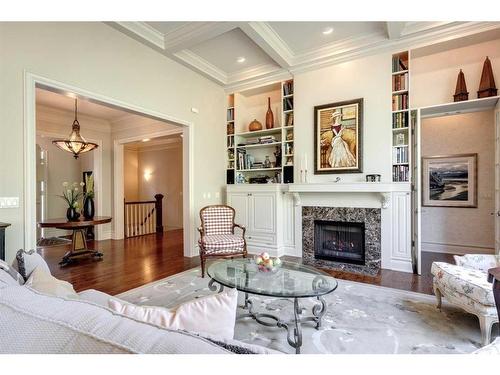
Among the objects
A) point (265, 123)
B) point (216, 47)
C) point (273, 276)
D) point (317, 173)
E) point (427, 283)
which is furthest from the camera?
point (265, 123)

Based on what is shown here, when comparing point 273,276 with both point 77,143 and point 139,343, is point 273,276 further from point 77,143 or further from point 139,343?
point 77,143

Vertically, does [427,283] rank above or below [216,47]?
below

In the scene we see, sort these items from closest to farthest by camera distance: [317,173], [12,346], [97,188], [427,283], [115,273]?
[12,346] → [427,283] → [115,273] → [317,173] → [97,188]

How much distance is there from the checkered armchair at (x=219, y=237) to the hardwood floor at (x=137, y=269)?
579 mm

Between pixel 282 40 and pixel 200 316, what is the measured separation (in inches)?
155

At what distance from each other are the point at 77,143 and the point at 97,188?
1.65m

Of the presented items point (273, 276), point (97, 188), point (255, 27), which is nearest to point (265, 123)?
point (255, 27)

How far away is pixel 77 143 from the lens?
15.2ft

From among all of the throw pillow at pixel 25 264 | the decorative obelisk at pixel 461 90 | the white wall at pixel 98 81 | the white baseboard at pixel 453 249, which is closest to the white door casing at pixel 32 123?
the white wall at pixel 98 81

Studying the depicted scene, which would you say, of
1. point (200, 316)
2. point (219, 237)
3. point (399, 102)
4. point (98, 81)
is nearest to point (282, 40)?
point (399, 102)

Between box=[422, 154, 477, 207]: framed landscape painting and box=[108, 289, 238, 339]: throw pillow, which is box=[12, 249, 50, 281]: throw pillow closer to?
box=[108, 289, 238, 339]: throw pillow

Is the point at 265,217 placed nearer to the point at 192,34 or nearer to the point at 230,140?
the point at 230,140

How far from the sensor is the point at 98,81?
306cm
